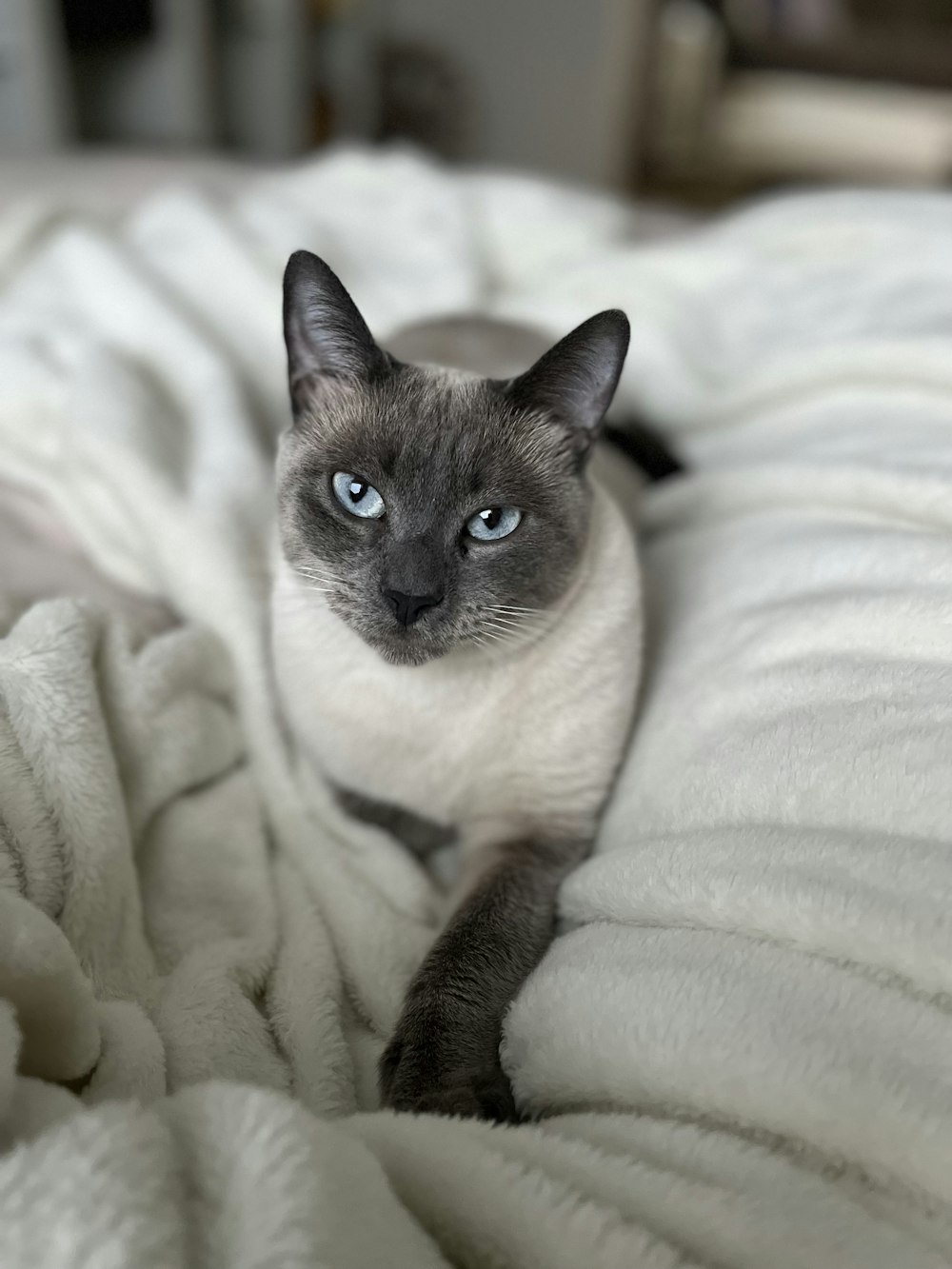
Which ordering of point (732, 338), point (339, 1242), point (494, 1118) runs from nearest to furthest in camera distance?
1. point (339, 1242)
2. point (494, 1118)
3. point (732, 338)

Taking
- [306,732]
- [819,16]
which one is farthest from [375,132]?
[306,732]

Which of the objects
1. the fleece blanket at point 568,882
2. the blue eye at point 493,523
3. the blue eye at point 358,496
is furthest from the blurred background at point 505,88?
the blue eye at point 493,523

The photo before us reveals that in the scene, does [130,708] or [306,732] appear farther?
[306,732]

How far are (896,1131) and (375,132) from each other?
5.90m

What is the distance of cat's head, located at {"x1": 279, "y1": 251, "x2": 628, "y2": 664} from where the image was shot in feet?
3.47

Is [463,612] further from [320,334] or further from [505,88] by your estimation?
[505,88]

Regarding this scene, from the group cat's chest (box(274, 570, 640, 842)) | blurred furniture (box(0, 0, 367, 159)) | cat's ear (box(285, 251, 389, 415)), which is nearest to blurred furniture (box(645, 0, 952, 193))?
blurred furniture (box(0, 0, 367, 159))

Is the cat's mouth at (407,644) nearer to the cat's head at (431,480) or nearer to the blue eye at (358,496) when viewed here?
the cat's head at (431,480)

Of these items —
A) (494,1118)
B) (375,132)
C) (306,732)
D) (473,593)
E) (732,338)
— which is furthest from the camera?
(375,132)

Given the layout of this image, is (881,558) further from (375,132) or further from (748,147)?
(748,147)

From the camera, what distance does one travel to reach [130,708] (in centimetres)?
112

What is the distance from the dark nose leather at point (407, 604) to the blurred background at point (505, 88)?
1777mm

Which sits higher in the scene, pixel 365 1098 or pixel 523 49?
pixel 523 49

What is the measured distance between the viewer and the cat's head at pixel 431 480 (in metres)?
1.06
